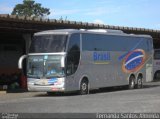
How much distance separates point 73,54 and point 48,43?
137 centimetres

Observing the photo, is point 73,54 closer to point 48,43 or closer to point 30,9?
point 48,43

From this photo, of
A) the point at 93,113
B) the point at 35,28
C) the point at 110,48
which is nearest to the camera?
the point at 93,113

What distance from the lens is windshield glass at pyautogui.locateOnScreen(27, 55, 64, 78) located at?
80.0 feet

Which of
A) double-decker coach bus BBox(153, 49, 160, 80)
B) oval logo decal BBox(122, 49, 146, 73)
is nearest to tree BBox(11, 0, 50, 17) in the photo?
double-decker coach bus BBox(153, 49, 160, 80)

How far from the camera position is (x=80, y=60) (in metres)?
25.6

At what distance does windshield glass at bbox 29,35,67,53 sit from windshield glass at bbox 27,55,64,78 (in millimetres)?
371

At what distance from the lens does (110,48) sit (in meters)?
28.6

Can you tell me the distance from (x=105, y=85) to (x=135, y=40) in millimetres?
4532

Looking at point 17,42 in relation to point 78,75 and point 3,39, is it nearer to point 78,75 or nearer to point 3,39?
point 3,39

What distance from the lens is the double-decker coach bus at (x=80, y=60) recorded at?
80.2 ft

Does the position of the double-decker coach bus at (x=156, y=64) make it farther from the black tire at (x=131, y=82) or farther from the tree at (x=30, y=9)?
the tree at (x=30, y=9)

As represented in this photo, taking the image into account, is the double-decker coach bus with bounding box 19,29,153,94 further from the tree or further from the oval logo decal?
the tree

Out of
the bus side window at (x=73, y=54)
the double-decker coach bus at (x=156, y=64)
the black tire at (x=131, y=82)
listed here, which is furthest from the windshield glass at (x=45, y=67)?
the double-decker coach bus at (x=156, y=64)

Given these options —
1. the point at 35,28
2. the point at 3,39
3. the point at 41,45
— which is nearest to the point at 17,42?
the point at 3,39
